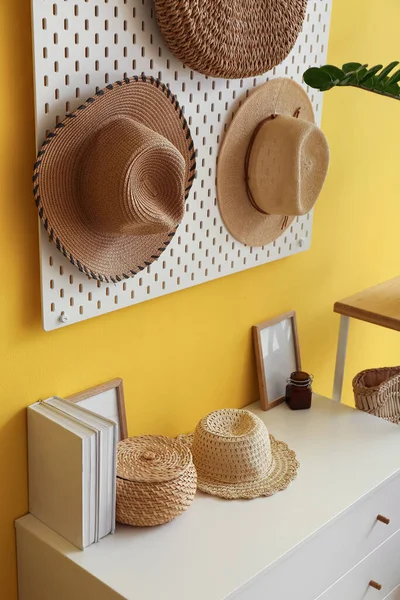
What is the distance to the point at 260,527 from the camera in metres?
1.60

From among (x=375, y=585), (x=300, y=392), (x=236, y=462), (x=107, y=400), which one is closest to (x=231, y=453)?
(x=236, y=462)

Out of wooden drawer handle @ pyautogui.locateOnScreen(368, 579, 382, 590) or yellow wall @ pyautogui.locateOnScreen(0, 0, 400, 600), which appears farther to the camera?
wooden drawer handle @ pyautogui.locateOnScreen(368, 579, 382, 590)

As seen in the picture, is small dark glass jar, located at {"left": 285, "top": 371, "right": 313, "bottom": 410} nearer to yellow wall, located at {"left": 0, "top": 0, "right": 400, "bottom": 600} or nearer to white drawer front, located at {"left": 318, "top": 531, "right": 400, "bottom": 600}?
yellow wall, located at {"left": 0, "top": 0, "right": 400, "bottom": 600}

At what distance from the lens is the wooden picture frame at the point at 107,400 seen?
5.40 ft

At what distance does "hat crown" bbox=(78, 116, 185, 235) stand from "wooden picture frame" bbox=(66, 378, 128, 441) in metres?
0.36

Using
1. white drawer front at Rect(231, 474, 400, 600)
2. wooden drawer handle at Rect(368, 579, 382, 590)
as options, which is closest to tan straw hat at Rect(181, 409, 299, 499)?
white drawer front at Rect(231, 474, 400, 600)

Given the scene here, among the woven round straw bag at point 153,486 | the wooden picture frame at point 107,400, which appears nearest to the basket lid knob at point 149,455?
the woven round straw bag at point 153,486

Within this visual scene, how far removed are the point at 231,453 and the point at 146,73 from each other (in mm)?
796

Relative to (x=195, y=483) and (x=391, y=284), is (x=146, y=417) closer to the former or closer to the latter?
(x=195, y=483)

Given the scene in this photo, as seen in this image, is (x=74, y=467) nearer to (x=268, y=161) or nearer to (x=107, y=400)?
(x=107, y=400)

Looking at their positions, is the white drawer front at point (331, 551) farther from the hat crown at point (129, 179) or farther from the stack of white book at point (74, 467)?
the hat crown at point (129, 179)

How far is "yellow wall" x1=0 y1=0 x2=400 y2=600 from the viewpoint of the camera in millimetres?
1410

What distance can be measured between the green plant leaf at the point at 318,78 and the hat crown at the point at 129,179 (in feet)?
1.61

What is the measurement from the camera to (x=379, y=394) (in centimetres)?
209
